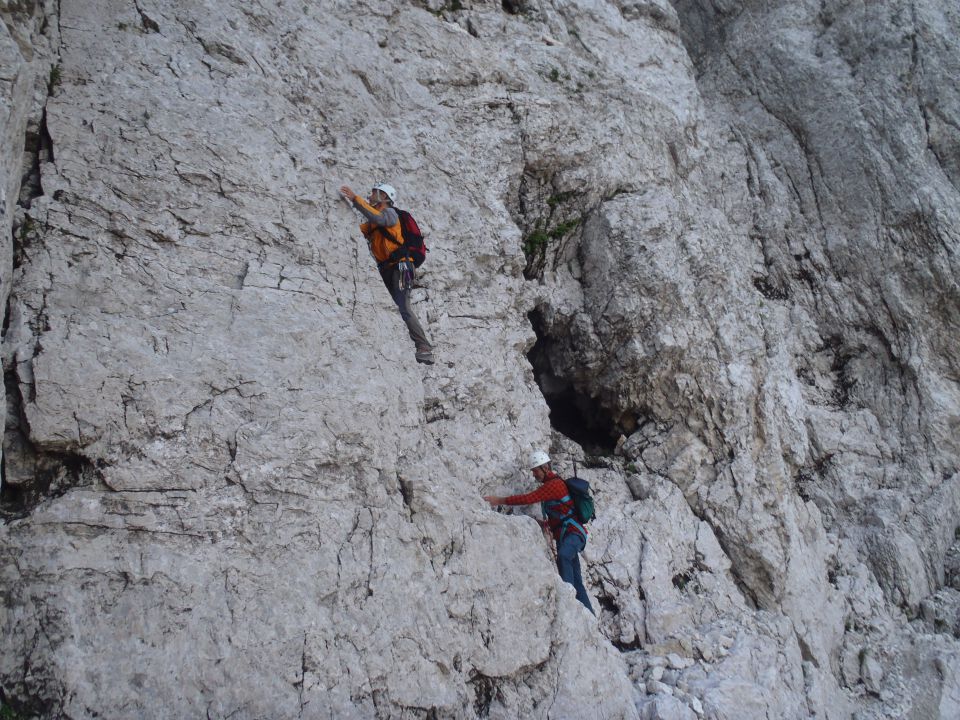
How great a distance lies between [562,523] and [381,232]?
4129 mm

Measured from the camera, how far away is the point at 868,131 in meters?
14.5

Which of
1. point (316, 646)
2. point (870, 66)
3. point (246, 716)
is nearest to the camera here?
point (246, 716)

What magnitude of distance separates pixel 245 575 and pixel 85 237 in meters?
3.64

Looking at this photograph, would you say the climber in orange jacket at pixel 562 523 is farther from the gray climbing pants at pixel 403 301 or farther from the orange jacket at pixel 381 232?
the orange jacket at pixel 381 232

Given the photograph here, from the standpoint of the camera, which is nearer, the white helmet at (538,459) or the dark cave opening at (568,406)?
the white helmet at (538,459)

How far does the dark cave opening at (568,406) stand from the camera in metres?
11.8

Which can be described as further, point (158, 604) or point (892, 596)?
point (892, 596)

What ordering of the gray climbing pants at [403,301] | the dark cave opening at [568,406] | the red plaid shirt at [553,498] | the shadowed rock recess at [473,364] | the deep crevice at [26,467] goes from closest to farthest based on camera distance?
the deep crevice at [26,467], the shadowed rock recess at [473,364], the red plaid shirt at [553,498], the gray climbing pants at [403,301], the dark cave opening at [568,406]

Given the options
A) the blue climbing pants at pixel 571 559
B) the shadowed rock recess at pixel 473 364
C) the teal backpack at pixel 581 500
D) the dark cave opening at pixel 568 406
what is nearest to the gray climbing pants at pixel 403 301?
the shadowed rock recess at pixel 473 364

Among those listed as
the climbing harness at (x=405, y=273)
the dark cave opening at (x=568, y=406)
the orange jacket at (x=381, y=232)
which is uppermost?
the orange jacket at (x=381, y=232)

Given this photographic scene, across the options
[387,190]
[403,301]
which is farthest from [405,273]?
[387,190]

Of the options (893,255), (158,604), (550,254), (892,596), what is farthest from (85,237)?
(893,255)

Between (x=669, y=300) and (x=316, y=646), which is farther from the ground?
(x=669, y=300)

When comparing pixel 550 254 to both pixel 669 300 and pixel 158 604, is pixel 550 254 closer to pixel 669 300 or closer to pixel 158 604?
pixel 669 300
